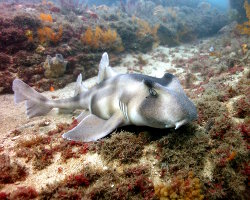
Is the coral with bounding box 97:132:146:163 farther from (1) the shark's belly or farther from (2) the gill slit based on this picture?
(1) the shark's belly

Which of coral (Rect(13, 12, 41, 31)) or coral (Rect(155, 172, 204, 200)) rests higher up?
coral (Rect(13, 12, 41, 31))

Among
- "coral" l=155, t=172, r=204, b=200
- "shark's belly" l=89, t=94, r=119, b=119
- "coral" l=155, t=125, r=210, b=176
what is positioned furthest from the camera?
"shark's belly" l=89, t=94, r=119, b=119

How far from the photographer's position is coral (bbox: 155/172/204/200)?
99.0 inches

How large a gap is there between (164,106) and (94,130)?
163cm

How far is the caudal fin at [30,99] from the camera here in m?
5.57

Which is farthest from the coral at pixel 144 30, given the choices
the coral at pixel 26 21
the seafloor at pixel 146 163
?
the seafloor at pixel 146 163

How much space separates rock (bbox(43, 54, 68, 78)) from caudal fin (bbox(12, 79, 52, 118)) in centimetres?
336

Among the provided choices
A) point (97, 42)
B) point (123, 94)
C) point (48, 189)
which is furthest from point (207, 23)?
point (48, 189)

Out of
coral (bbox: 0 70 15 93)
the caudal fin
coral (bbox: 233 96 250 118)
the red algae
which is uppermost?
coral (bbox: 233 96 250 118)

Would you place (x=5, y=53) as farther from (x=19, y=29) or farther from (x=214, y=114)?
(x=214, y=114)

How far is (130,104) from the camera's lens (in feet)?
10.9

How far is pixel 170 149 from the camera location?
9.78 ft

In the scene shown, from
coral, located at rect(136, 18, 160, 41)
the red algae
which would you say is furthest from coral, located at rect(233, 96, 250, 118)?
coral, located at rect(136, 18, 160, 41)

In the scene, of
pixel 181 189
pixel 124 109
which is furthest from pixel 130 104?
pixel 181 189
